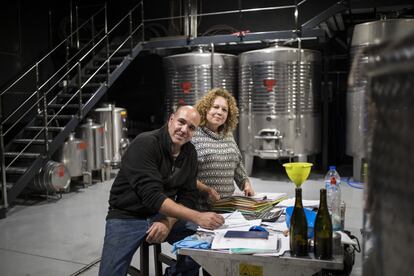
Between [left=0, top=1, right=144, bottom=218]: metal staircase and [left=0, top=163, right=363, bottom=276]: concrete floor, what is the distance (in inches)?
18.5

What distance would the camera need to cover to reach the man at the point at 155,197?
2277 millimetres

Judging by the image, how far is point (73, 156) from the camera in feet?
20.9

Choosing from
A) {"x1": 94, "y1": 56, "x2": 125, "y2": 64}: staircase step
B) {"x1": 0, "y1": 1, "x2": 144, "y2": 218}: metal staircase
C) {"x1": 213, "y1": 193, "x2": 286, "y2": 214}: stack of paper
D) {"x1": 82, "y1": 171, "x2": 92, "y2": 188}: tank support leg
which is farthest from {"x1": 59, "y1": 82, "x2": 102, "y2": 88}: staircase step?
{"x1": 213, "y1": 193, "x2": 286, "y2": 214}: stack of paper

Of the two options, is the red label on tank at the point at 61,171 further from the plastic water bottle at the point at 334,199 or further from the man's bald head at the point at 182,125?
the plastic water bottle at the point at 334,199

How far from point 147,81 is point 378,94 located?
10293 mm

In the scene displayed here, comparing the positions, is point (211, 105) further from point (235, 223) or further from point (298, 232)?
point (298, 232)

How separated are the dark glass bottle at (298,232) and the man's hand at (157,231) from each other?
2.83 ft

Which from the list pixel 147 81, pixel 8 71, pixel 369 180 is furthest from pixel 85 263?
pixel 147 81

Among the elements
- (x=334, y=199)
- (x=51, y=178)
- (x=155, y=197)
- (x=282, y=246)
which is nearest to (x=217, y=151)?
(x=155, y=197)

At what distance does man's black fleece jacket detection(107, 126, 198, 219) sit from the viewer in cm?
231

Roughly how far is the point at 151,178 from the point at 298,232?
0.91 m

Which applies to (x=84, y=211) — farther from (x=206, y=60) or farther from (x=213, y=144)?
(x=206, y=60)

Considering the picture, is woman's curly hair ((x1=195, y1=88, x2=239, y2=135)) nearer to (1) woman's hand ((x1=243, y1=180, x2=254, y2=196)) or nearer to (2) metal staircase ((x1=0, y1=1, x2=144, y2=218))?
(1) woman's hand ((x1=243, y1=180, x2=254, y2=196))

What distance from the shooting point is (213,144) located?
10.1ft
